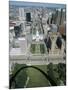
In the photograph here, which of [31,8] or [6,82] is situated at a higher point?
[31,8]

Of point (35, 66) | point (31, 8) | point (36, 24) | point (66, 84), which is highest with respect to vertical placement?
point (31, 8)

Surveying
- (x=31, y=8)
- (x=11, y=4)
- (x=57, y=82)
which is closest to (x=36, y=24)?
(x=31, y=8)

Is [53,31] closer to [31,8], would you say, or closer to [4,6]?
[31,8]

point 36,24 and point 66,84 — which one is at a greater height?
point 36,24

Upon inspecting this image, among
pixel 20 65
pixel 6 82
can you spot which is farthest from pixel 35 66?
pixel 6 82

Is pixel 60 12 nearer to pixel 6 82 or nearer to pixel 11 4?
pixel 11 4

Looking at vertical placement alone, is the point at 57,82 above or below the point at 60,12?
below

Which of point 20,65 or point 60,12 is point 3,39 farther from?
point 60,12

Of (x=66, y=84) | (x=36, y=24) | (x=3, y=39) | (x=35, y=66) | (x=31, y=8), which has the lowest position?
(x=66, y=84)
